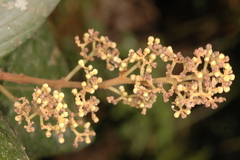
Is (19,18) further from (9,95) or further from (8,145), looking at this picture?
(8,145)

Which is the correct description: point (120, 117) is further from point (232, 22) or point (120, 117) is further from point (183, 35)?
point (232, 22)

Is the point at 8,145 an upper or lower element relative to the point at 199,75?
lower

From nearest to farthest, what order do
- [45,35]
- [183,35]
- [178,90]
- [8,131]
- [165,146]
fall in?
[178,90] < [8,131] < [45,35] < [165,146] < [183,35]

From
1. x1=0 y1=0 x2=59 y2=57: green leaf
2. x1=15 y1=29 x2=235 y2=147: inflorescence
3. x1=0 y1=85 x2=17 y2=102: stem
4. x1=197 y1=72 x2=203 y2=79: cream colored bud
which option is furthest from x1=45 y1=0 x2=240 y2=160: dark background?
x1=197 y1=72 x2=203 y2=79: cream colored bud

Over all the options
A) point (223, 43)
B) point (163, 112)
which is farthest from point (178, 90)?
point (223, 43)

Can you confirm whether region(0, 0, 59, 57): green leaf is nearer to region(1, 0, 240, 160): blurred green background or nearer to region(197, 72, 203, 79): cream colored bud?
region(197, 72, 203, 79): cream colored bud

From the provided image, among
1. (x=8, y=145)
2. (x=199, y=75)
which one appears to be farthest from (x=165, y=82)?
(x=8, y=145)
